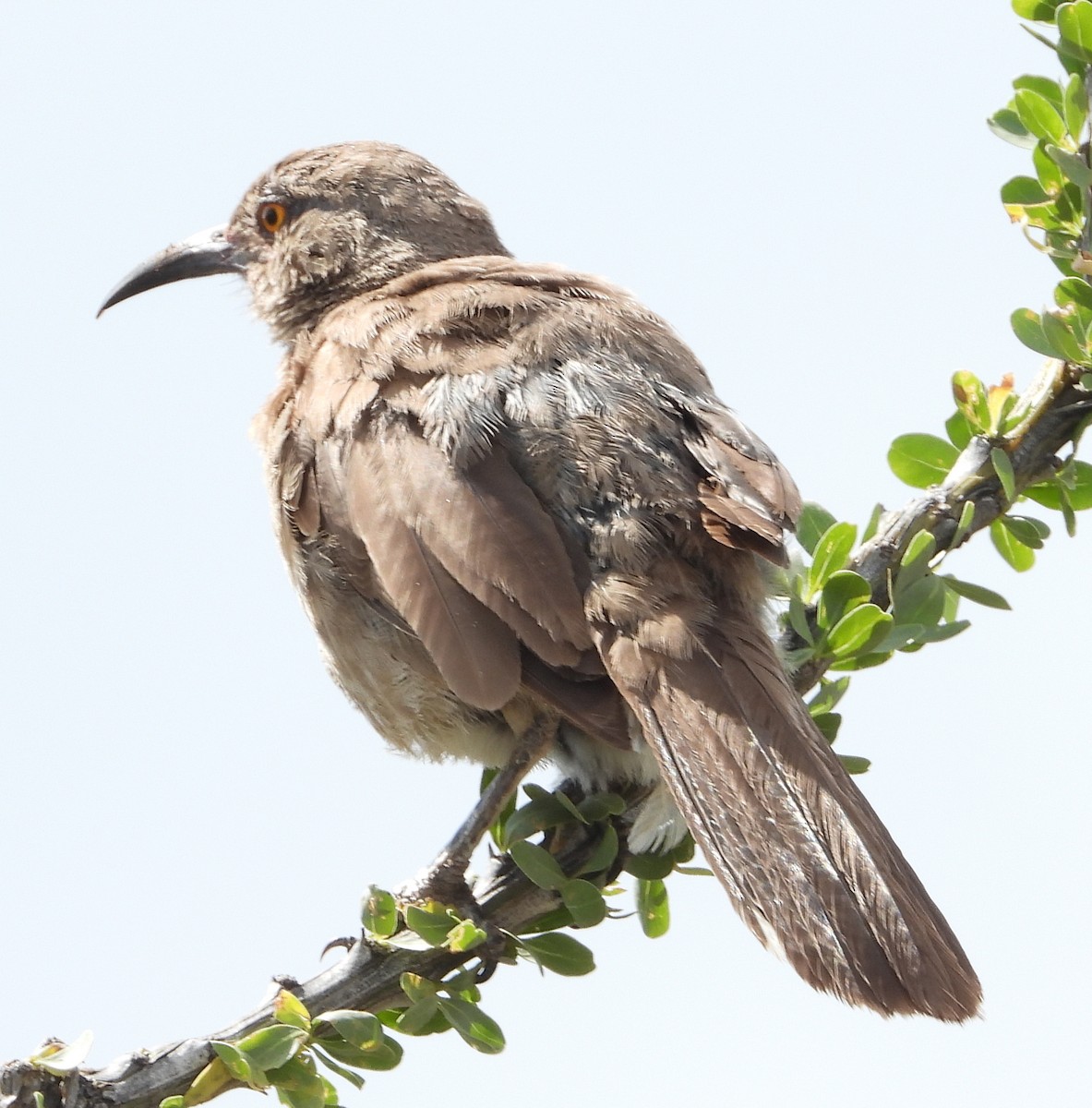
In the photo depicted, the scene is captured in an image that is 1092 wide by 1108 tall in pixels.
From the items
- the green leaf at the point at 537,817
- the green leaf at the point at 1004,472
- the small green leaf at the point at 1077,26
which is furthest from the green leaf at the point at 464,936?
the small green leaf at the point at 1077,26

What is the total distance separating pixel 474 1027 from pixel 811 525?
141 centimetres

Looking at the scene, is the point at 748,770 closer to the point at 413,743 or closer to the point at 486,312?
the point at 413,743

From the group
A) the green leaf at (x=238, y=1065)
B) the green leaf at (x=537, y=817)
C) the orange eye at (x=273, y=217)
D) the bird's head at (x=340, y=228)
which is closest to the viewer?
the green leaf at (x=238, y=1065)

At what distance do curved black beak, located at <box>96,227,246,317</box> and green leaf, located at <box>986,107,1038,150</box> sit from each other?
2.82 metres

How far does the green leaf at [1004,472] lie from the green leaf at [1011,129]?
2.27ft

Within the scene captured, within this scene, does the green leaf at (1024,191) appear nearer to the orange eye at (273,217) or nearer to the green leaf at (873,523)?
the green leaf at (873,523)

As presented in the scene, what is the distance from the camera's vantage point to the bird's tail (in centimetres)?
278

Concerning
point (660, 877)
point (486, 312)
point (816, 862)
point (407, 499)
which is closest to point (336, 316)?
point (486, 312)

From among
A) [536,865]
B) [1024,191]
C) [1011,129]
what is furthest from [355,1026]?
[1011,129]

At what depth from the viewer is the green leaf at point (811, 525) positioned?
3.56 m

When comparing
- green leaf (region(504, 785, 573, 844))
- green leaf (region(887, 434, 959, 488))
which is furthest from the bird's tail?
green leaf (region(887, 434, 959, 488))

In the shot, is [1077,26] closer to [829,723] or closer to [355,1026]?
[829,723]

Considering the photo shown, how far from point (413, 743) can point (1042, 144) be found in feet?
6.81

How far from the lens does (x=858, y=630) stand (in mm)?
3232
